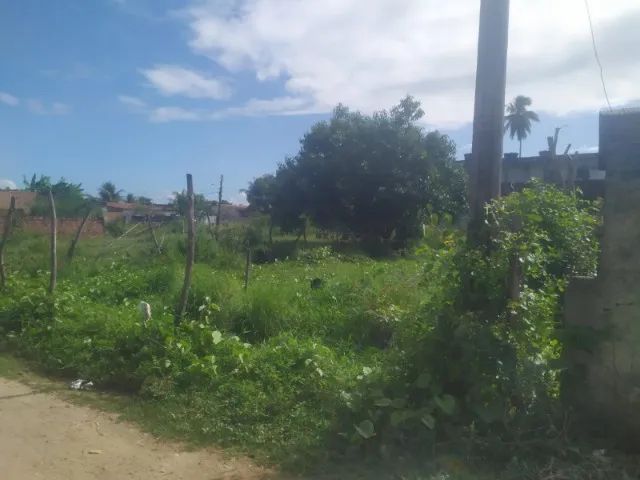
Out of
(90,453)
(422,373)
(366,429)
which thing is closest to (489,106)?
(422,373)

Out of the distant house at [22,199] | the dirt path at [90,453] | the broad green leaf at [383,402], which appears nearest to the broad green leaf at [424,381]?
the broad green leaf at [383,402]

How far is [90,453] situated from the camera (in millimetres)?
4621

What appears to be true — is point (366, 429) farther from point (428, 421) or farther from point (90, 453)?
point (90, 453)

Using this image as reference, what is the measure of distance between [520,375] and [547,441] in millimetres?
474

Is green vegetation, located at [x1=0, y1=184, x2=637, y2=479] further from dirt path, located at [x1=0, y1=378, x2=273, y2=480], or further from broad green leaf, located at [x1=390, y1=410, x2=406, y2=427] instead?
dirt path, located at [x1=0, y1=378, x2=273, y2=480]

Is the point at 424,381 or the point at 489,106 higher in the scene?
the point at 489,106

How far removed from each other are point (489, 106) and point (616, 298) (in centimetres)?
189

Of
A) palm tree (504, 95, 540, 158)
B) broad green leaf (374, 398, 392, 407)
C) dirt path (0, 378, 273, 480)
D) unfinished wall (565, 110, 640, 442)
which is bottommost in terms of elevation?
dirt path (0, 378, 273, 480)

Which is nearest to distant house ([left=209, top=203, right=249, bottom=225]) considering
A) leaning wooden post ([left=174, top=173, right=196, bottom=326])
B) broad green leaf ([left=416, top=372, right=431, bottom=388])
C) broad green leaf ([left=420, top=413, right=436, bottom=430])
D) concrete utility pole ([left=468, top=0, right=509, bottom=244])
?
leaning wooden post ([left=174, top=173, right=196, bottom=326])

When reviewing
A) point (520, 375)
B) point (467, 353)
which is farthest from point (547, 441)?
point (467, 353)

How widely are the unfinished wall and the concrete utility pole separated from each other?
0.94 m

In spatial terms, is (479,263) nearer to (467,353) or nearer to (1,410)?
(467,353)

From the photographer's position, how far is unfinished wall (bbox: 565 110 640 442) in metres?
4.22

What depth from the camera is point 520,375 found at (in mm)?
4391
